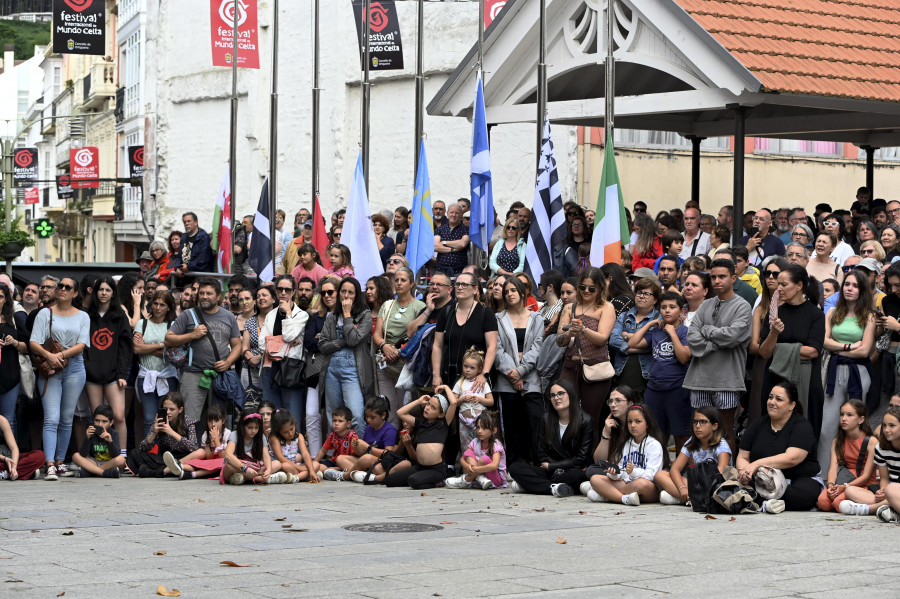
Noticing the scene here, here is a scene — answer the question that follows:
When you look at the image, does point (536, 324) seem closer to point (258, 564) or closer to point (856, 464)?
point (856, 464)

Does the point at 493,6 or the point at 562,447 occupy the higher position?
the point at 493,6

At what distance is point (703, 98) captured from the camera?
52.0 ft

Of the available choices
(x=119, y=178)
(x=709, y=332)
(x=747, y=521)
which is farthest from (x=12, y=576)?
(x=119, y=178)

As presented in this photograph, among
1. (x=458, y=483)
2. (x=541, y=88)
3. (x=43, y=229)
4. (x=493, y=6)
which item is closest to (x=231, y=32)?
(x=493, y=6)

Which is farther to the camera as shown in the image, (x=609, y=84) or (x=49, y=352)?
(x=609, y=84)

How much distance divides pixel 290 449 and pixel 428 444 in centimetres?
153

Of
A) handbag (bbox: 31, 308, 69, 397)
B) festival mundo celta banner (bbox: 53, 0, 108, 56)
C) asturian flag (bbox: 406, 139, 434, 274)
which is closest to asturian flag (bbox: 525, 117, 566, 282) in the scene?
asturian flag (bbox: 406, 139, 434, 274)

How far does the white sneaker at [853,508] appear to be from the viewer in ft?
33.5

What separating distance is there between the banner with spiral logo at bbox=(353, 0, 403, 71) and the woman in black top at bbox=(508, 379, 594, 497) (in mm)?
10827

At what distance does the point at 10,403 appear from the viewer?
531 inches

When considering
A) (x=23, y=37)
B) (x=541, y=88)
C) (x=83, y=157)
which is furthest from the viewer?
(x=23, y=37)

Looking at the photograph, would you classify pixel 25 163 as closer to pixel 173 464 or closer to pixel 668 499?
pixel 173 464

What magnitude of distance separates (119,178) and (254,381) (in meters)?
35.7

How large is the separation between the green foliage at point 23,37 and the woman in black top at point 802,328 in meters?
116
